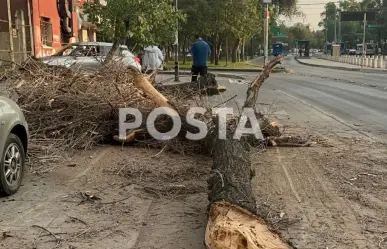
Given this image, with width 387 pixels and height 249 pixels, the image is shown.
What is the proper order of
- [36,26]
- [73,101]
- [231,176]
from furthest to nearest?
[36,26] < [73,101] < [231,176]

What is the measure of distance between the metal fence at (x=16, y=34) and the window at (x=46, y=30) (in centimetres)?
161

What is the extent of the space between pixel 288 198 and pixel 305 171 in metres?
1.33

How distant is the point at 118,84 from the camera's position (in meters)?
9.27

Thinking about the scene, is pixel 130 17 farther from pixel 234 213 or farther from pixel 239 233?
pixel 239 233

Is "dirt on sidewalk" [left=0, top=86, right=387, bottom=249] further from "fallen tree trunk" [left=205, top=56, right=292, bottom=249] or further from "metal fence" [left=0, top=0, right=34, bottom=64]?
"metal fence" [left=0, top=0, right=34, bottom=64]

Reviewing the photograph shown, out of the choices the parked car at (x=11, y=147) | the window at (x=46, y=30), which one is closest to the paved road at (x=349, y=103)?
the parked car at (x=11, y=147)

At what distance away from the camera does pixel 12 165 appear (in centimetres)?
582

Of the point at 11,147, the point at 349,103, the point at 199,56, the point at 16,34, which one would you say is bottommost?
the point at 349,103

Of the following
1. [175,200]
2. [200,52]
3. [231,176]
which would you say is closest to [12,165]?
[175,200]

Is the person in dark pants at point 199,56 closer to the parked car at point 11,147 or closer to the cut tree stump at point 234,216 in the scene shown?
the parked car at point 11,147

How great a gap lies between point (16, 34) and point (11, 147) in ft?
55.4

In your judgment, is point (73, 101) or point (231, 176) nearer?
point (231, 176)

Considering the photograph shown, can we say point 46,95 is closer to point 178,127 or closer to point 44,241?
point 178,127

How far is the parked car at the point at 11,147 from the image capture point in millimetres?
5531
